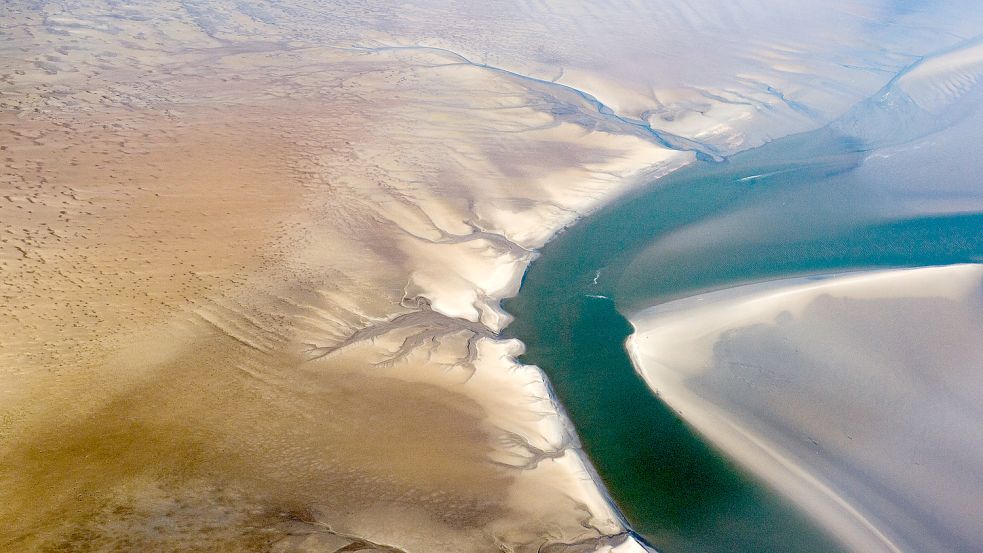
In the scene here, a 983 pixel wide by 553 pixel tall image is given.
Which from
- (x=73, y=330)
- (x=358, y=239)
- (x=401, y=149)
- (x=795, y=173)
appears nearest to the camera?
(x=73, y=330)

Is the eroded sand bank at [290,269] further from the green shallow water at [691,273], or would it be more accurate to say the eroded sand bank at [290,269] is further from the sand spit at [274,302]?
the green shallow water at [691,273]

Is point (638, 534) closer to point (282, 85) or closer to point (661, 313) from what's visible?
point (661, 313)

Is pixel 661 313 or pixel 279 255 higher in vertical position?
pixel 661 313

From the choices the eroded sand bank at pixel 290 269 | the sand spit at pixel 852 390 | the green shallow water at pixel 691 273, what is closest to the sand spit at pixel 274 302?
the eroded sand bank at pixel 290 269

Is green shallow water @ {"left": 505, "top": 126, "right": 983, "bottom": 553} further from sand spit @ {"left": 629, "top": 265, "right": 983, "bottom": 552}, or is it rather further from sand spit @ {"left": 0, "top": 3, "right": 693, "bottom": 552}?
sand spit @ {"left": 0, "top": 3, "right": 693, "bottom": 552}

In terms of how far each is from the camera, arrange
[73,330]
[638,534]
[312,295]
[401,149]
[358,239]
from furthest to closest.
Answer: [401,149], [358,239], [312,295], [73,330], [638,534]

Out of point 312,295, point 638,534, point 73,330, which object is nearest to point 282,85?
point 312,295

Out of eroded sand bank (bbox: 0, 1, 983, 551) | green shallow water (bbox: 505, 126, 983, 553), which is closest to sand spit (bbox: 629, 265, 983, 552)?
green shallow water (bbox: 505, 126, 983, 553)

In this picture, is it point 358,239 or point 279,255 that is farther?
point 358,239
